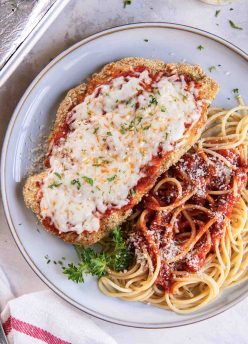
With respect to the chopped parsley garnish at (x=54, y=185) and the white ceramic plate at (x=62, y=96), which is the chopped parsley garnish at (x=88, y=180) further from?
the white ceramic plate at (x=62, y=96)

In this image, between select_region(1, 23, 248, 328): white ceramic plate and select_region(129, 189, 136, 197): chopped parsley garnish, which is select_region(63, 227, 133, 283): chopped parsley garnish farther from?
select_region(129, 189, 136, 197): chopped parsley garnish

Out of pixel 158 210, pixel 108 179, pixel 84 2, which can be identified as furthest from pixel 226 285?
pixel 84 2

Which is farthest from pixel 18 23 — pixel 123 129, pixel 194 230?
pixel 194 230

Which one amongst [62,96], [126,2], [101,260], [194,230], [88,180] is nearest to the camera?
[88,180]

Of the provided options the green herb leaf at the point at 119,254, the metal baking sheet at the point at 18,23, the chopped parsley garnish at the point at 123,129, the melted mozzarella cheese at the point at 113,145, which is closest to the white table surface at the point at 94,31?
the metal baking sheet at the point at 18,23

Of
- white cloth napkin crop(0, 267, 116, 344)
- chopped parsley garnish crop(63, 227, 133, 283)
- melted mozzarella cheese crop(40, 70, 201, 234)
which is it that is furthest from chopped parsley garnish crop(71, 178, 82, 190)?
white cloth napkin crop(0, 267, 116, 344)

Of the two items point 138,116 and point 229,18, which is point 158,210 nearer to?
point 138,116

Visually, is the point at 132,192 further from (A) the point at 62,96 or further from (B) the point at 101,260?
(A) the point at 62,96
